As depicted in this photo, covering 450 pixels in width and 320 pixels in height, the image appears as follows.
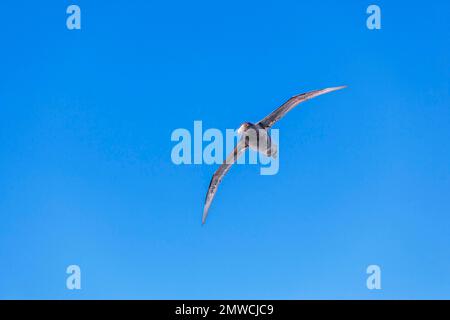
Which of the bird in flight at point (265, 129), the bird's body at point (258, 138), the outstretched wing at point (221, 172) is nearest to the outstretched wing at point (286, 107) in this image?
the bird in flight at point (265, 129)

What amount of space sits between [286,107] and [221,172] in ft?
16.0

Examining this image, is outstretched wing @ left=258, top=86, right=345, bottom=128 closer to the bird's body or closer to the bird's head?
the bird's body

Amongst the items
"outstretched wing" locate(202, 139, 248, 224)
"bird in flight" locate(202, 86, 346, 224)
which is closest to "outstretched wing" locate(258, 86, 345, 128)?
"bird in flight" locate(202, 86, 346, 224)

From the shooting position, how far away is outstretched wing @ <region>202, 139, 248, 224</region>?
26781mm

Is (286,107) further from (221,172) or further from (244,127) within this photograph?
(221,172)

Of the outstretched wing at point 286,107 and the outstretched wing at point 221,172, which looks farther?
the outstretched wing at point 221,172

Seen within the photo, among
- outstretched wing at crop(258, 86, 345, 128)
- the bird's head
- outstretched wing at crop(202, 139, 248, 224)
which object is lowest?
outstretched wing at crop(202, 139, 248, 224)

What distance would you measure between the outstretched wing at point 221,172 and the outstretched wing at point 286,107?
1.28 m

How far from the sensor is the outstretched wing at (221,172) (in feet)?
87.9

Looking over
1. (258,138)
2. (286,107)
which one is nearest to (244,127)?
(258,138)

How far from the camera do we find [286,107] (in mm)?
25781

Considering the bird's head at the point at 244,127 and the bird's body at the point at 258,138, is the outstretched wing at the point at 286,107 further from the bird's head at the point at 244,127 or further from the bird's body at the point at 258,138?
the bird's head at the point at 244,127

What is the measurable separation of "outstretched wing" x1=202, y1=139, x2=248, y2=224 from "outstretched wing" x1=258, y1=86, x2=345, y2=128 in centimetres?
128
